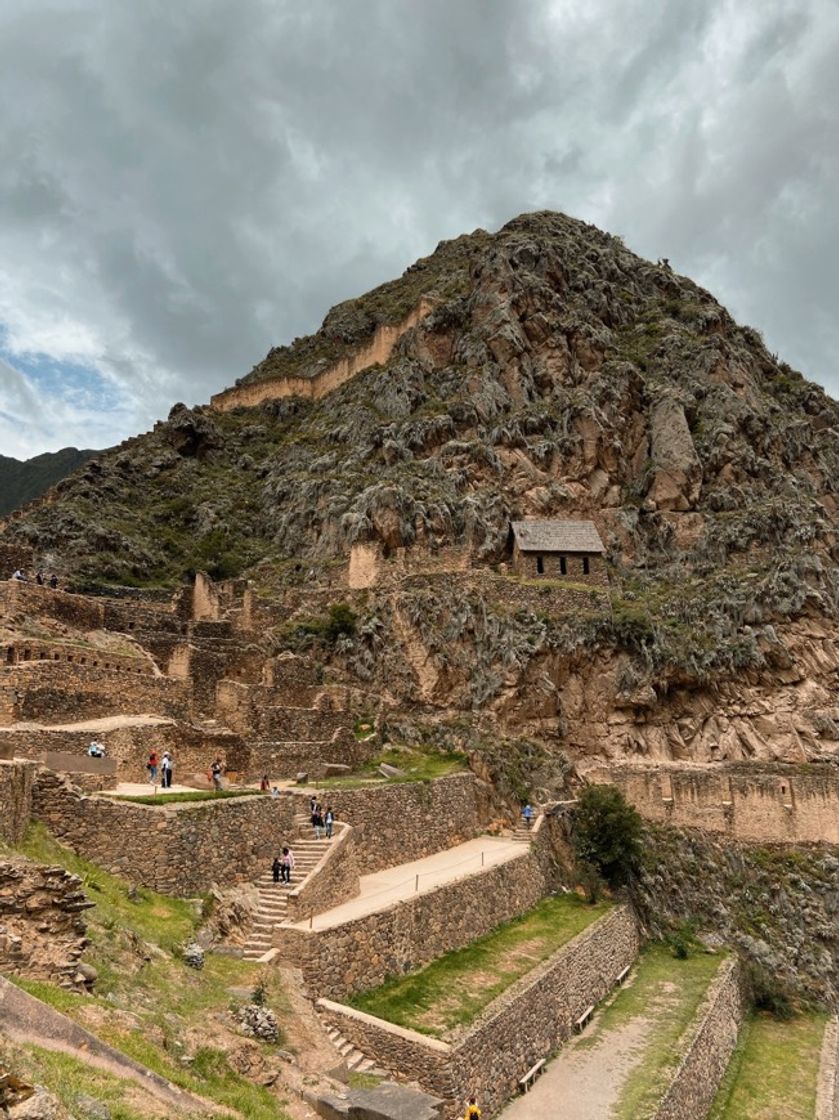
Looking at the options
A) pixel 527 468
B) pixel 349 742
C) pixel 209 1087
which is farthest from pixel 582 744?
pixel 209 1087

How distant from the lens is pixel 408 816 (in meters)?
20.8

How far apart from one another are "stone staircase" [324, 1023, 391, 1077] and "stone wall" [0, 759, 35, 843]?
18.1ft

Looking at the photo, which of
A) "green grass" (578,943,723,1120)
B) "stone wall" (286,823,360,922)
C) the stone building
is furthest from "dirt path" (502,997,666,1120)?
the stone building

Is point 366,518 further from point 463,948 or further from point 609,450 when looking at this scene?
point 463,948

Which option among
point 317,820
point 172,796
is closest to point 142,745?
point 172,796

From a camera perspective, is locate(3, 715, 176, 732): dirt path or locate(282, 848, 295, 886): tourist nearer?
locate(282, 848, 295, 886): tourist

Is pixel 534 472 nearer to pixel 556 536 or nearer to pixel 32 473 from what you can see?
pixel 556 536

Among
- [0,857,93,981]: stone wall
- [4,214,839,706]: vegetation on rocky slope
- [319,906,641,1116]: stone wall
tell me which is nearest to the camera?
[0,857,93,981]: stone wall

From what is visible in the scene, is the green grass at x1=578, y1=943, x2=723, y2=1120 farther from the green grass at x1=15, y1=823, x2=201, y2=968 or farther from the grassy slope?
the green grass at x1=15, y1=823, x2=201, y2=968

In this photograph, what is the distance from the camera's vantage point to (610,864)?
77.4 ft

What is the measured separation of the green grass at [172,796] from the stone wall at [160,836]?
127 millimetres

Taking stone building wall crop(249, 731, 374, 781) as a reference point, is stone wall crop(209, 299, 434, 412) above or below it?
above

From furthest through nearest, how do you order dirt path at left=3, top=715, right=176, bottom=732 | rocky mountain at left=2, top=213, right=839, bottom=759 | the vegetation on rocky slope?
the vegetation on rocky slope, rocky mountain at left=2, top=213, right=839, bottom=759, dirt path at left=3, top=715, right=176, bottom=732

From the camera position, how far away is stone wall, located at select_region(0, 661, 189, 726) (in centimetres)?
1694
